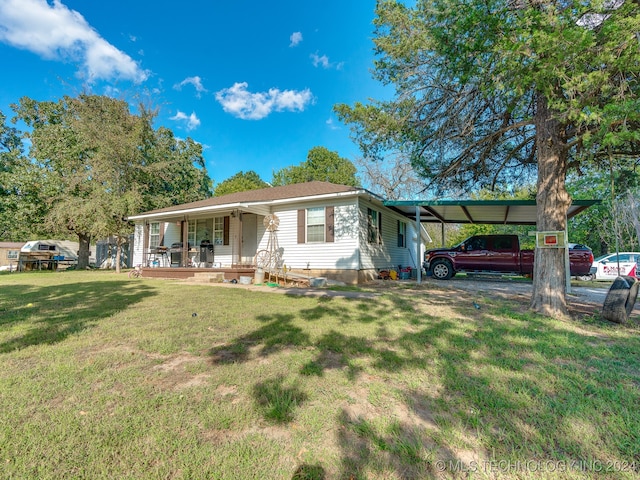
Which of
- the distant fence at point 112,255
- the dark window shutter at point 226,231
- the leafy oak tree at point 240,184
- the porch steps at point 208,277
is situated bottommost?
the porch steps at point 208,277

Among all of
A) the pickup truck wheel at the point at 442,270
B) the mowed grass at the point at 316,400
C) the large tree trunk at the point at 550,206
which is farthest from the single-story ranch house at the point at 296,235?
the mowed grass at the point at 316,400

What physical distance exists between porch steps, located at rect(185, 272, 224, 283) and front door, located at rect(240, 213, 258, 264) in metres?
1.94

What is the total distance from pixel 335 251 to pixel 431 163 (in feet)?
14.1

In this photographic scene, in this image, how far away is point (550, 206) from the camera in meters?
5.42

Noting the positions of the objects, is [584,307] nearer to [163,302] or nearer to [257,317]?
[257,317]

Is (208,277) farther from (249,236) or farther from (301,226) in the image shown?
(301,226)

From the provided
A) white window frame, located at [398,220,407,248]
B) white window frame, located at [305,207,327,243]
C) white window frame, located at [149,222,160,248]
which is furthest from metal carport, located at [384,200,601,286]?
white window frame, located at [149,222,160,248]

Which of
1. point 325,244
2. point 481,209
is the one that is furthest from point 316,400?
point 481,209

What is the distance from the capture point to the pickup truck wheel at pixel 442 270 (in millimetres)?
11734

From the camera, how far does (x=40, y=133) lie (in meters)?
18.2

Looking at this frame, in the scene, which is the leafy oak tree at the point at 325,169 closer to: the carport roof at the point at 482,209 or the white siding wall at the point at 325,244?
the carport roof at the point at 482,209

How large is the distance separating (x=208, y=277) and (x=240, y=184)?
22280 millimetres

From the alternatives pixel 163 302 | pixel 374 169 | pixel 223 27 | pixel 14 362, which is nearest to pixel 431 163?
pixel 163 302

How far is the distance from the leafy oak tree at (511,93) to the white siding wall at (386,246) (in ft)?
9.50
